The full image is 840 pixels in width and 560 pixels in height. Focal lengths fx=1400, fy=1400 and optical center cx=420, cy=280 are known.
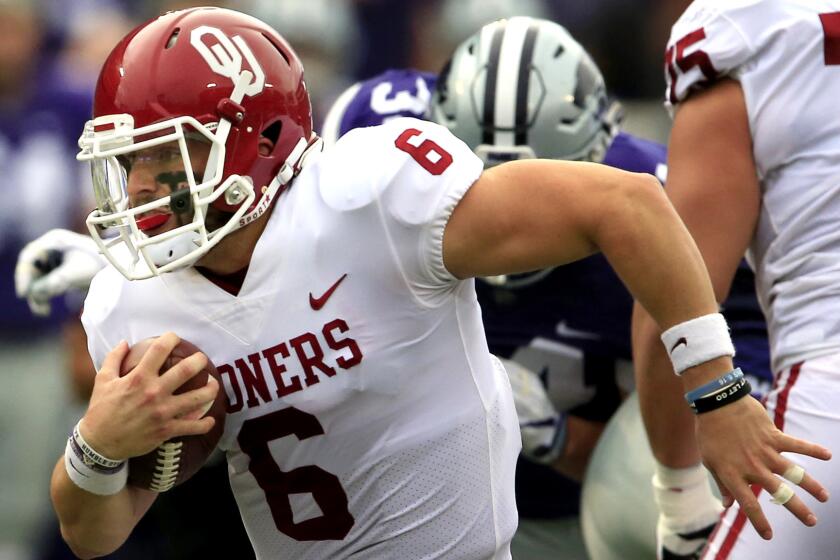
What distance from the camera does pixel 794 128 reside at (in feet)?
8.80

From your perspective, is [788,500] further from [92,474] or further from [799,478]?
[92,474]

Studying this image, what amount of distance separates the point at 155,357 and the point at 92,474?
26 cm

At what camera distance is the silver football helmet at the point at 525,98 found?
3598 mm

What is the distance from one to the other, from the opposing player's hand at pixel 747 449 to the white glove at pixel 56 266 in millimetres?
1700

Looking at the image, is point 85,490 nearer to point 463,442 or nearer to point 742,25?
point 463,442

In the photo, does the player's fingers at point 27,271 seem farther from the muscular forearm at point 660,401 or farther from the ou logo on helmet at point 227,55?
the muscular forearm at point 660,401

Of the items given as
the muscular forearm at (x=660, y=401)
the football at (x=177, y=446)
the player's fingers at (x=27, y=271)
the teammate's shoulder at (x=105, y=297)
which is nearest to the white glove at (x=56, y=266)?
the player's fingers at (x=27, y=271)

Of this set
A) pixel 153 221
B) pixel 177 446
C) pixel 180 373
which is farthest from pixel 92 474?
pixel 153 221

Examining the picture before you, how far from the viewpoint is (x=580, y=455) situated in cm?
388

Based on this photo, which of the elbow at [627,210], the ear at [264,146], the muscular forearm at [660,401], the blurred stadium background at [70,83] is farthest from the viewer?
the blurred stadium background at [70,83]

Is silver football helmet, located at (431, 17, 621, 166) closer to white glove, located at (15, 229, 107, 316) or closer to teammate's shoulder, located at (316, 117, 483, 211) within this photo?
white glove, located at (15, 229, 107, 316)

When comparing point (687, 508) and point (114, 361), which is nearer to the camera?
point (114, 361)

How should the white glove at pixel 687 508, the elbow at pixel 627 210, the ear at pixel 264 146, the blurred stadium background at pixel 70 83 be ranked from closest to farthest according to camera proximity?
the elbow at pixel 627 210, the ear at pixel 264 146, the white glove at pixel 687 508, the blurred stadium background at pixel 70 83

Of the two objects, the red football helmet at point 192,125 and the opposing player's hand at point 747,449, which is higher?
the red football helmet at point 192,125
